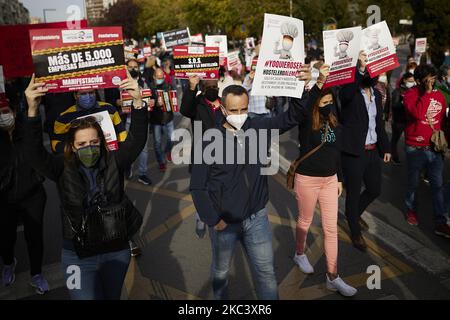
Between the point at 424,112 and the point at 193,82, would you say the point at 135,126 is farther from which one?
the point at 424,112

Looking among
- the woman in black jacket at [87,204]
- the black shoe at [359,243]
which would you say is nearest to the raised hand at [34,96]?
the woman in black jacket at [87,204]

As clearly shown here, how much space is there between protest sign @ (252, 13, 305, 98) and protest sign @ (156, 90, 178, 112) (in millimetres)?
4369

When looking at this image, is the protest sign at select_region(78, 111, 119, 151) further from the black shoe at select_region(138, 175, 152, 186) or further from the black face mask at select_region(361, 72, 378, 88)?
the black shoe at select_region(138, 175, 152, 186)

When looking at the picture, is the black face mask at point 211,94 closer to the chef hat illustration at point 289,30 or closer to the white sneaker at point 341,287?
the chef hat illustration at point 289,30

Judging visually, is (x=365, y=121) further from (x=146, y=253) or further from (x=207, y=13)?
(x=207, y=13)

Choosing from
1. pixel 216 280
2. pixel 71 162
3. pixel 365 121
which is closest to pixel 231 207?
pixel 216 280

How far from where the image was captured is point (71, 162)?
2881 millimetres

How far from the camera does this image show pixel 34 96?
2812 millimetres

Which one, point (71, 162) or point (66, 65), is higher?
point (66, 65)

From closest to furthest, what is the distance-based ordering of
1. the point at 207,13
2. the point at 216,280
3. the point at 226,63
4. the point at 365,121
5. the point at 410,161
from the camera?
the point at 216,280, the point at 365,121, the point at 410,161, the point at 226,63, the point at 207,13

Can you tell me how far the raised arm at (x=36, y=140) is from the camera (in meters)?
2.77

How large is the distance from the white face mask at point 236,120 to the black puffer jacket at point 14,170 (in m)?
2.15

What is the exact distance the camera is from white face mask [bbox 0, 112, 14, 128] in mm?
3929

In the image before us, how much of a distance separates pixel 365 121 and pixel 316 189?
103cm
